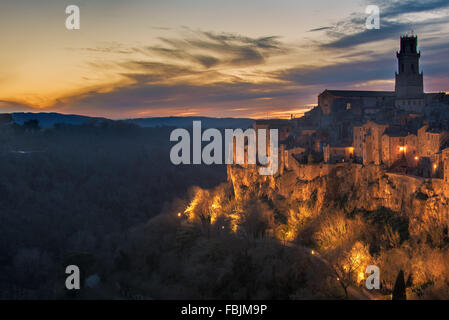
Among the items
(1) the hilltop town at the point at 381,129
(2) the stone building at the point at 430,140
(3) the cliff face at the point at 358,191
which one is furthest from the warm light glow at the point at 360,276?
(2) the stone building at the point at 430,140

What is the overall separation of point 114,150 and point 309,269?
120187 mm

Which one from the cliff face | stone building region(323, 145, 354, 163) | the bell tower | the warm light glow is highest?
the bell tower

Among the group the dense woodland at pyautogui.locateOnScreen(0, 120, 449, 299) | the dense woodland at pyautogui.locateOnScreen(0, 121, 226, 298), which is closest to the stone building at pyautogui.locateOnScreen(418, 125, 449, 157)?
the dense woodland at pyautogui.locateOnScreen(0, 120, 449, 299)

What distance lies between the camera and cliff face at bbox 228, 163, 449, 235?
106 ft

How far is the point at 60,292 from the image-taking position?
4950cm

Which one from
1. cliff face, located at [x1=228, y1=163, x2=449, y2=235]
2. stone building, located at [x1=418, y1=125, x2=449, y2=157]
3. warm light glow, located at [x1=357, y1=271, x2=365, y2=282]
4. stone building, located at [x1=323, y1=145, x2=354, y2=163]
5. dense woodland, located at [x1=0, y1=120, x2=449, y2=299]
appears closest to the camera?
warm light glow, located at [x1=357, y1=271, x2=365, y2=282]

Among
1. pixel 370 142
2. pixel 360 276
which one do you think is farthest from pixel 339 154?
pixel 360 276

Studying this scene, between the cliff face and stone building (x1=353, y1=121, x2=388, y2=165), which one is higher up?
stone building (x1=353, y1=121, x2=388, y2=165)

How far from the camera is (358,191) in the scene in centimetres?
4153

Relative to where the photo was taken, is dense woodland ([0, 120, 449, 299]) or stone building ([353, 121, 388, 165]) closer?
dense woodland ([0, 120, 449, 299])

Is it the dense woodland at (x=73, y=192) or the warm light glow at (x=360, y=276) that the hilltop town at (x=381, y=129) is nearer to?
the warm light glow at (x=360, y=276)

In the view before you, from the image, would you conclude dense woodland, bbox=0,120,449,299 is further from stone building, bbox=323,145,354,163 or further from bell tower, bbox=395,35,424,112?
bell tower, bbox=395,35,424,112

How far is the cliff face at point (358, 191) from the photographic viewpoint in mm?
32188

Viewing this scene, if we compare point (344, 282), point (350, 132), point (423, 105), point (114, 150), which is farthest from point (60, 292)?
point (114, 150)
